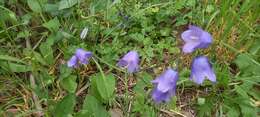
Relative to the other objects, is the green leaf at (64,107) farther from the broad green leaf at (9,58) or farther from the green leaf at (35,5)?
the green leaf at (35,5)

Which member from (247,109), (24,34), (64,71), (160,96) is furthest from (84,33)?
(247,109)

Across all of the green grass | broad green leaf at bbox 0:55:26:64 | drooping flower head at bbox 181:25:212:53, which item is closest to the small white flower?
the green grass

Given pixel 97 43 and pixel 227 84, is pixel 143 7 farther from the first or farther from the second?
pixel 227 84

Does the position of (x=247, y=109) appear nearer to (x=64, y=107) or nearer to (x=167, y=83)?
(x=167, y=83)

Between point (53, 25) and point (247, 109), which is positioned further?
point (53, 25)

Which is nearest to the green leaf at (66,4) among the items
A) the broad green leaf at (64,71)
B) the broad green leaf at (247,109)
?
the broad green leaf at (64,71)

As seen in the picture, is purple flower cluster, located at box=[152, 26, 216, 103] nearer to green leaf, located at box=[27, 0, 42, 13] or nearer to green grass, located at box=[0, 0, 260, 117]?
green grass, located at box=[0, 0, 260, 117]

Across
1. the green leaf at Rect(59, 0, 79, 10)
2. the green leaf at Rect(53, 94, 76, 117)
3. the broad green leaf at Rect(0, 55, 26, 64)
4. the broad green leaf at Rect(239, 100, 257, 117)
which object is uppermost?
the green leaf at Rect(59, 0, 79, 10)
